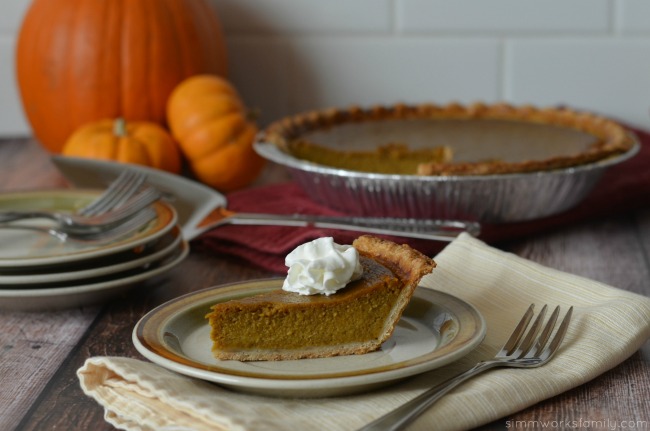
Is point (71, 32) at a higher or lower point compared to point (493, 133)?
higher

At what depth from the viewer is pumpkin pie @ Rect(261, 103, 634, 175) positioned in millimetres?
1471

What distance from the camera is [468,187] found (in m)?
1.36

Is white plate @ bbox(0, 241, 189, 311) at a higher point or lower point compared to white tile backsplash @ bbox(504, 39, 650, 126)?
higher

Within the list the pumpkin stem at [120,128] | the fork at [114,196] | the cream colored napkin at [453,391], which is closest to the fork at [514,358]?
the cream colored napkin at [453,391]

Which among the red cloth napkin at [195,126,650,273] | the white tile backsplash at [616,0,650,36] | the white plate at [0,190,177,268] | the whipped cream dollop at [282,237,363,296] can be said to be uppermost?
the whipped cream dollop at [282,237,363,296]

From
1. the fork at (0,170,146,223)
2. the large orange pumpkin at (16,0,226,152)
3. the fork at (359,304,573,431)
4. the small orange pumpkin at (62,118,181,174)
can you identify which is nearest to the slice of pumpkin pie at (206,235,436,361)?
the fork at (359,304,573,431)

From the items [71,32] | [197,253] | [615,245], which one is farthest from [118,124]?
[615,245]

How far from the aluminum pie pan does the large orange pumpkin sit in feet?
1.82

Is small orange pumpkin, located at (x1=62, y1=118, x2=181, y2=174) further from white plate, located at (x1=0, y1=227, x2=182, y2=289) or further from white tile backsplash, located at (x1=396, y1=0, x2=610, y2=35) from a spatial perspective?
white tile backsplash, located at (x1=396, y1=0, x2=610, y2=35)

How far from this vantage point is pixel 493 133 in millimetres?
1659

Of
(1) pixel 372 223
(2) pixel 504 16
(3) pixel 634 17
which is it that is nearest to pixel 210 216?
(1) pixel 372 223

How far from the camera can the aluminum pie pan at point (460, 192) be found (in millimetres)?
1354

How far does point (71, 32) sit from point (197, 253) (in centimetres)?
72

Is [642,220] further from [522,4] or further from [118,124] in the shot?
[118,124]
